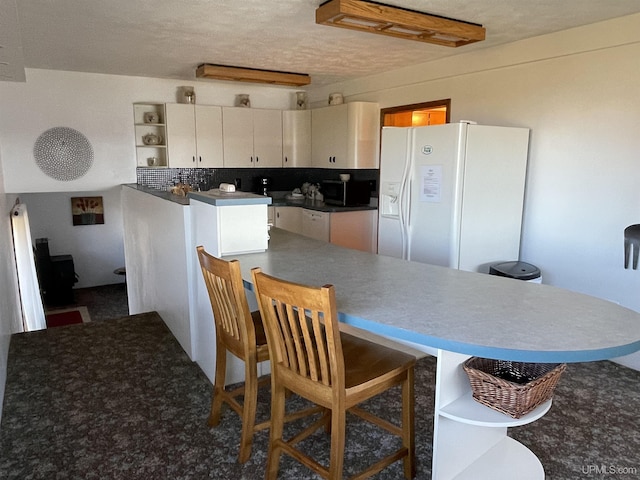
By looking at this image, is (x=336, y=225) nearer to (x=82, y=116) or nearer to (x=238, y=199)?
(x=238, y=199)

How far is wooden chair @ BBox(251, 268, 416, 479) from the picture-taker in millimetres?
1590

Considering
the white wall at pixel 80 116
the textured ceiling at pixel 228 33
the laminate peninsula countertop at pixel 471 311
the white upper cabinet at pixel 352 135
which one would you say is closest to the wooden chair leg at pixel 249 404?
the laminate peninsula countertop at pixel 471 311

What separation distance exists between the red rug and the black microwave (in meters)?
3.53

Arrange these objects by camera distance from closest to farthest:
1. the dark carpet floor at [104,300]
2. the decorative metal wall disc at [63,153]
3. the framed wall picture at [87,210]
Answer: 1. the decorative metal wall disc at [63,153]
2. the dark carpet floor at [104,300]
3. the framed wall picture at [87,210]

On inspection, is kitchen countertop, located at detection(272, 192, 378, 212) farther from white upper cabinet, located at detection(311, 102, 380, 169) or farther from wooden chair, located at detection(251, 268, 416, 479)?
wooden chair, located at detection(251, 268, 416, 479)

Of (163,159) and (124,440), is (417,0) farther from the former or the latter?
(163,159)

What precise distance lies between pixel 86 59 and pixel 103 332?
8.74 ft

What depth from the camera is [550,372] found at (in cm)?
161

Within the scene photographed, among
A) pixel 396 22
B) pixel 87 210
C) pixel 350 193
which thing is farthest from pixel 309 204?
pixel 87 210

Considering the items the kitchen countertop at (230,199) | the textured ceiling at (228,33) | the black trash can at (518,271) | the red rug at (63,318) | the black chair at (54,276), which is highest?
the textured ceiling at (228,33)

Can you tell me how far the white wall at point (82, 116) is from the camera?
5.06m

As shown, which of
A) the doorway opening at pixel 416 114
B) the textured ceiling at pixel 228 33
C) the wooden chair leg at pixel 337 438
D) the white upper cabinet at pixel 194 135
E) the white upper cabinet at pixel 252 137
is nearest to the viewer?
the wooden chair leg at pixel 337 438

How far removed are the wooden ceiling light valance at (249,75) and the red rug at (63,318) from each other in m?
3.40

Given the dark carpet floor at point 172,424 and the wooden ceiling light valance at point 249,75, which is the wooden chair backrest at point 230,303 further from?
the wooden ceiling light valance at point 249,75
